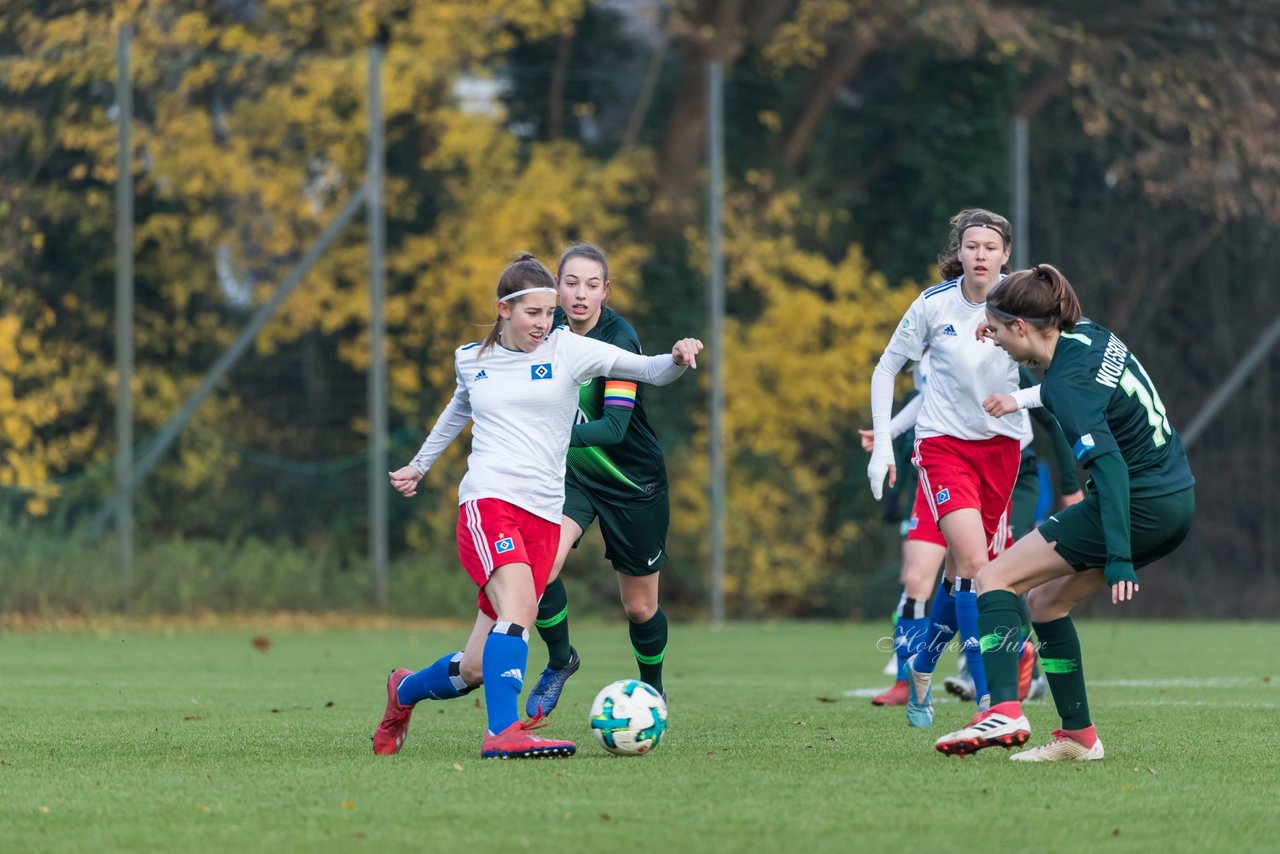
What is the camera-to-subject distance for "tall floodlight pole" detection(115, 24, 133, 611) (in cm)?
1683

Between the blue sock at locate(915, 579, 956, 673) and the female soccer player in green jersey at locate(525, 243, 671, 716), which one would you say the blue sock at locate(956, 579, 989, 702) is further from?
the female soccer player in green jersey at locate(525, 243, 671, 716)

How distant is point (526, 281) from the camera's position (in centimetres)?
690

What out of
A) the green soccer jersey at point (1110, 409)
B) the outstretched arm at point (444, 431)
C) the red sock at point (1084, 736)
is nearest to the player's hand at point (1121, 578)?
the green soccer jersey at point (1110, 409)

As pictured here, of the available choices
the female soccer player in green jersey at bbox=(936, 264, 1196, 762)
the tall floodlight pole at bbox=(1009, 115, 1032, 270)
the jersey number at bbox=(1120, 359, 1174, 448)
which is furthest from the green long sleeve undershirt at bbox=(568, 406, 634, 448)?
the tall floodlight pole at bbox=(1009, 115, 1032, 270)

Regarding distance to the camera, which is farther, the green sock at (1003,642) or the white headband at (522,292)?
the white headband at (522,292)

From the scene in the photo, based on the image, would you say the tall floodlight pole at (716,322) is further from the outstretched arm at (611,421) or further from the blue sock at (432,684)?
the blue sock at (432,684)

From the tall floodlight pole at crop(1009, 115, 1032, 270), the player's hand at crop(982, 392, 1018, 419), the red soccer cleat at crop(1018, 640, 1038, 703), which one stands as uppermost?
the tall floodlight pole at crop(1009, 115, 1032, 270)

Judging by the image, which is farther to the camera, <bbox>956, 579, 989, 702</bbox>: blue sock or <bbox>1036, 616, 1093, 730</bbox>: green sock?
<bbox>956, 579, 989, 702</bbox>: blue sock

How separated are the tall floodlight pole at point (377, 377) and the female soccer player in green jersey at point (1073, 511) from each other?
11.7m

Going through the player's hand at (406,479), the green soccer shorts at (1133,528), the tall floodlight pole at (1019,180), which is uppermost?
the tall floodlight pole at (1019,180)

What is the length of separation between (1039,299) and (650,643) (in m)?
2.79

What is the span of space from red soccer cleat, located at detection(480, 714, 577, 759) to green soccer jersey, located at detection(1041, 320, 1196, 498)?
6.33ft

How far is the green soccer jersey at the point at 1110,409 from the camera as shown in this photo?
6.19 meters

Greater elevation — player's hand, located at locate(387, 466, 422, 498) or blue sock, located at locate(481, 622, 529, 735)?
player's hand, located at locate(387, 466, 422, 498)
